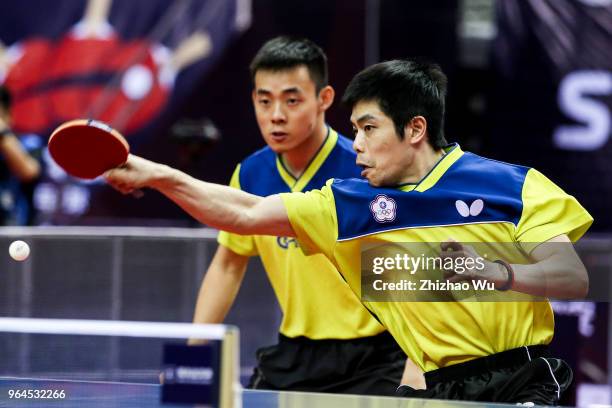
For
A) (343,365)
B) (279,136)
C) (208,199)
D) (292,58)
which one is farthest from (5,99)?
(208,199)

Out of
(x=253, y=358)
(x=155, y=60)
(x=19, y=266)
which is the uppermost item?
(x=155, y=60)

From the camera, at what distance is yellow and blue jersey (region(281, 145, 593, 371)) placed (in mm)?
4082

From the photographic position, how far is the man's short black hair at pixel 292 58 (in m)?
5.36

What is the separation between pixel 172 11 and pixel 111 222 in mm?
1645

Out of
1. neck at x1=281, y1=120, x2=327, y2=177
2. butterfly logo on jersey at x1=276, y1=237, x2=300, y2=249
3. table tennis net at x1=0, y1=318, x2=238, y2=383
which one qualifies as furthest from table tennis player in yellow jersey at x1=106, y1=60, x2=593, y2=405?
table tennis net at x1=0, y1=318, x2=238, y2=383

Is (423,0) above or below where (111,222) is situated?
above

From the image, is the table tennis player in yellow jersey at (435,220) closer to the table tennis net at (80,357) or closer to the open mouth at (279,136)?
the open mouth at (279,136)

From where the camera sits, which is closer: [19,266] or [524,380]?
[524,380]

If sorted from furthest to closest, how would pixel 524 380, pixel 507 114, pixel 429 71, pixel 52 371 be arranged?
pixel 507 114
pixel 52 371
pixel 429 71
pixel 524 380

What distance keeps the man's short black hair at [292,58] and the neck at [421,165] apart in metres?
1.23

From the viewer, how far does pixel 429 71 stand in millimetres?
4367

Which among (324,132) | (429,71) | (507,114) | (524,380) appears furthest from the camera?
(507,114)

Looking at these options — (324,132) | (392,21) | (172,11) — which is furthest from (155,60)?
(324,132)

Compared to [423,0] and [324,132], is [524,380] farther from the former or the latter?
[423,0]
